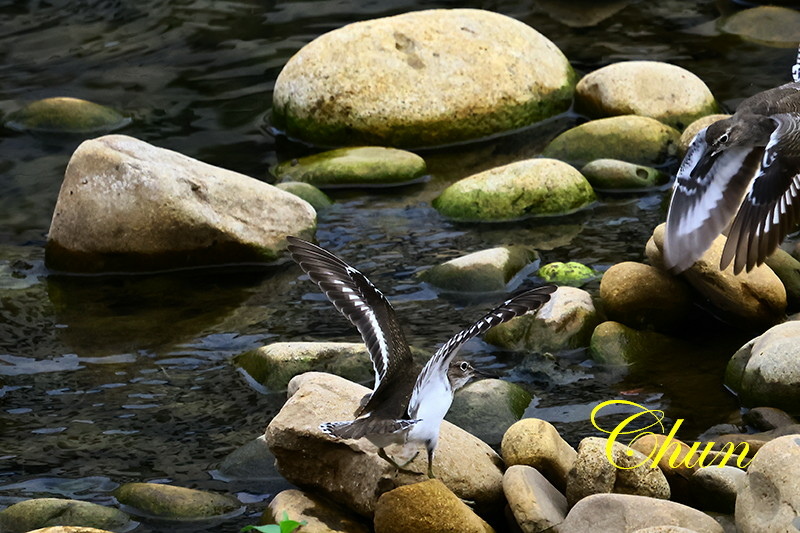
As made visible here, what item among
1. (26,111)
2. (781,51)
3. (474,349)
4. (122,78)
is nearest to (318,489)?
(474,349)

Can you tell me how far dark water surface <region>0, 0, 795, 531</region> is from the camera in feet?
21.4

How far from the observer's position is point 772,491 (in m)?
4.79

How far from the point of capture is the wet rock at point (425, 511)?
5.03 metres

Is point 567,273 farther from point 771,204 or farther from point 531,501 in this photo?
point 531,501

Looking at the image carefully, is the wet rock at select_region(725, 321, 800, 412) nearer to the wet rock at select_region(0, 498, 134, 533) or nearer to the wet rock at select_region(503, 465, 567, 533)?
the wet rock at select_region(503, 465, 567, 533)

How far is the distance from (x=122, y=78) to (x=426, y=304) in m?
5.89

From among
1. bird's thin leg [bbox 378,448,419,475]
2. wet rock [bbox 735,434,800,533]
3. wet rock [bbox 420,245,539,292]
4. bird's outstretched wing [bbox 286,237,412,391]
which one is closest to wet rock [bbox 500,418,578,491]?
bird's thin leg [bbox 378,448,419,475]

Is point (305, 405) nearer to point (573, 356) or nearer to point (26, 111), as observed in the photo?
point (573, 356)

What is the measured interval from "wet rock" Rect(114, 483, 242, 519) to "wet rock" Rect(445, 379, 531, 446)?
1327mm

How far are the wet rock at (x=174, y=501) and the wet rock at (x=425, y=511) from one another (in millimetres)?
985

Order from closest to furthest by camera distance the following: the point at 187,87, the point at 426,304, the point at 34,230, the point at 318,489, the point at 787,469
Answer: the point at 787,469 → the point at 318,489 → the point at 426,304 → the point at 34,230 → the point at 187,87

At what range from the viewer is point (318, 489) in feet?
18.3

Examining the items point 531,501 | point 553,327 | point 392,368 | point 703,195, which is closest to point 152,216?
point 553,327

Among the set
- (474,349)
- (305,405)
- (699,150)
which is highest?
(699,150)
